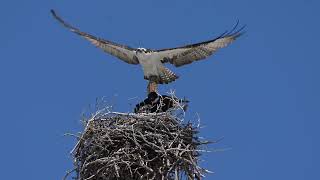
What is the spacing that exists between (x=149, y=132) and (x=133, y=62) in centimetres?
344

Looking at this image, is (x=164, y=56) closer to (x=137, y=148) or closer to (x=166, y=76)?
(x=166, y=76)

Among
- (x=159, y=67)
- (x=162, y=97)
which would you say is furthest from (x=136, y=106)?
(x=159, y=67)

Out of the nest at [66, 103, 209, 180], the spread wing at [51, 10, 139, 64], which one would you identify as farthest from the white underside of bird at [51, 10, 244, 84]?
the nest at [66, 103, 209, 180]

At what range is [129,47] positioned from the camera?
19.4 metres

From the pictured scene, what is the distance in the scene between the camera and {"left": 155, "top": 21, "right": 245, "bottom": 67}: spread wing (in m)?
18.5

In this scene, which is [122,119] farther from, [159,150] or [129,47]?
[129,47]

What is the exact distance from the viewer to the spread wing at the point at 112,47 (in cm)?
1948

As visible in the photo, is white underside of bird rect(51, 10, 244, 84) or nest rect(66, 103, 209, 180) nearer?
nest rect(66, 103, 209, 180)

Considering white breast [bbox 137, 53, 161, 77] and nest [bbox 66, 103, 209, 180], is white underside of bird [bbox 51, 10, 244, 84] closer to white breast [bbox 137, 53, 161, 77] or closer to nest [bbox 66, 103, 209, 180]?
white breast [bbox 137, 53, 161, 77]

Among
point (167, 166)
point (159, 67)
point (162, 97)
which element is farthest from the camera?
→ point (159, 67)

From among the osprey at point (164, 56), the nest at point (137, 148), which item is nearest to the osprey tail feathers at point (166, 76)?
the osprey at point (164, 56)

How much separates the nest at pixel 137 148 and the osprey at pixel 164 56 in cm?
229

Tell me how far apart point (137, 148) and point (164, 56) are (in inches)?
129

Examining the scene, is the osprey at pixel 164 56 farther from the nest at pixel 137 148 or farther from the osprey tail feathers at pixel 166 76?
the nest at pixel 137 148
